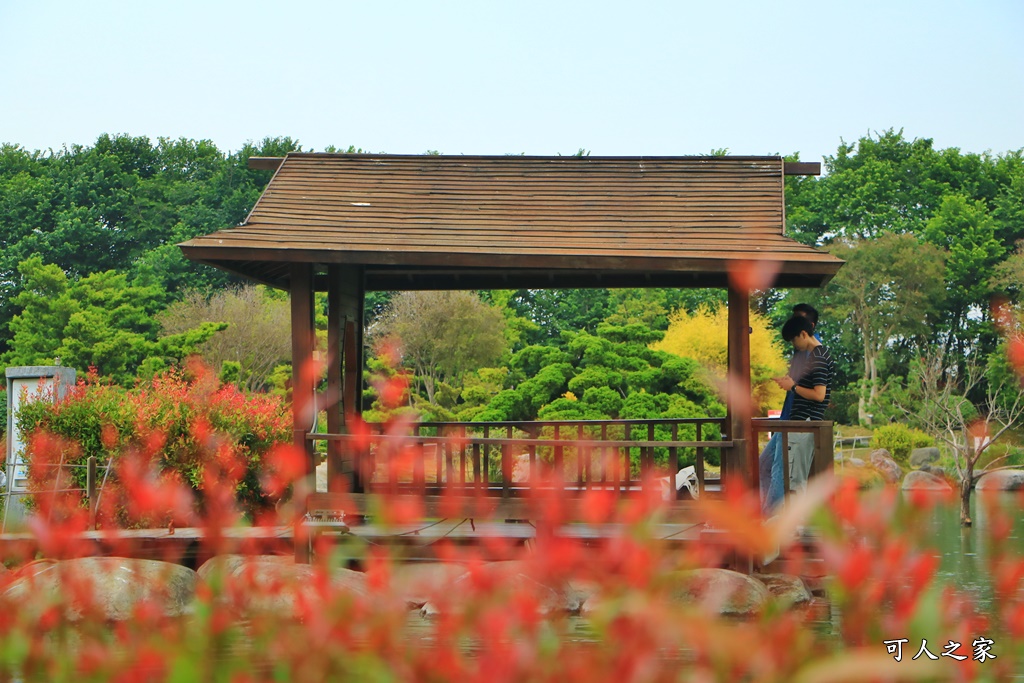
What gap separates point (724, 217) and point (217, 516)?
797cm

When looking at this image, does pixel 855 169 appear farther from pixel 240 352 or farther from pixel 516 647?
pixel 516 647

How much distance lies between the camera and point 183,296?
3934 centimetres

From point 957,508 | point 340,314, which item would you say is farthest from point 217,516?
point 957,508

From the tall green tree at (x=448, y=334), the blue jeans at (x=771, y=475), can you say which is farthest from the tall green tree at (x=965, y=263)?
the blue jeans at (x=771, y=475)

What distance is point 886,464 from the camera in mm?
26891

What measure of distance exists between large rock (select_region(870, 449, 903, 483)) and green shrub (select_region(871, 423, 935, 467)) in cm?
89

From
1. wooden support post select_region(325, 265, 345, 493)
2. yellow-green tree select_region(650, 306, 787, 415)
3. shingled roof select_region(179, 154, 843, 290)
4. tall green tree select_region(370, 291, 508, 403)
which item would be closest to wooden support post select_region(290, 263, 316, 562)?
wooden support post select_region(325, 265, 345, 493)

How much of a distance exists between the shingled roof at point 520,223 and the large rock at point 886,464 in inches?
714

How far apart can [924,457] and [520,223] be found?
72.6 feet

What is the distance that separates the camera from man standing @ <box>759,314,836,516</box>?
8.30 meters

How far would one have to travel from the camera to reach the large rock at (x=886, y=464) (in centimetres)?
2639

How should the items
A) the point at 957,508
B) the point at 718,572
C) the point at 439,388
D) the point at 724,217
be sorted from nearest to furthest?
1. the point at 718,572
2. the point at 724,217
3. the point at 957,508
4. the point at 439,388

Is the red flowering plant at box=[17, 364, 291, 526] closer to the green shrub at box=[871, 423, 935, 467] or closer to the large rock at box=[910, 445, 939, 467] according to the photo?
the large rock at box=[910, 445, 939, 467]

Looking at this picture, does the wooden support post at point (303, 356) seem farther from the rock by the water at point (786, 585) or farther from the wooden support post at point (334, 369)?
the rock by the water at point (786, 585)
